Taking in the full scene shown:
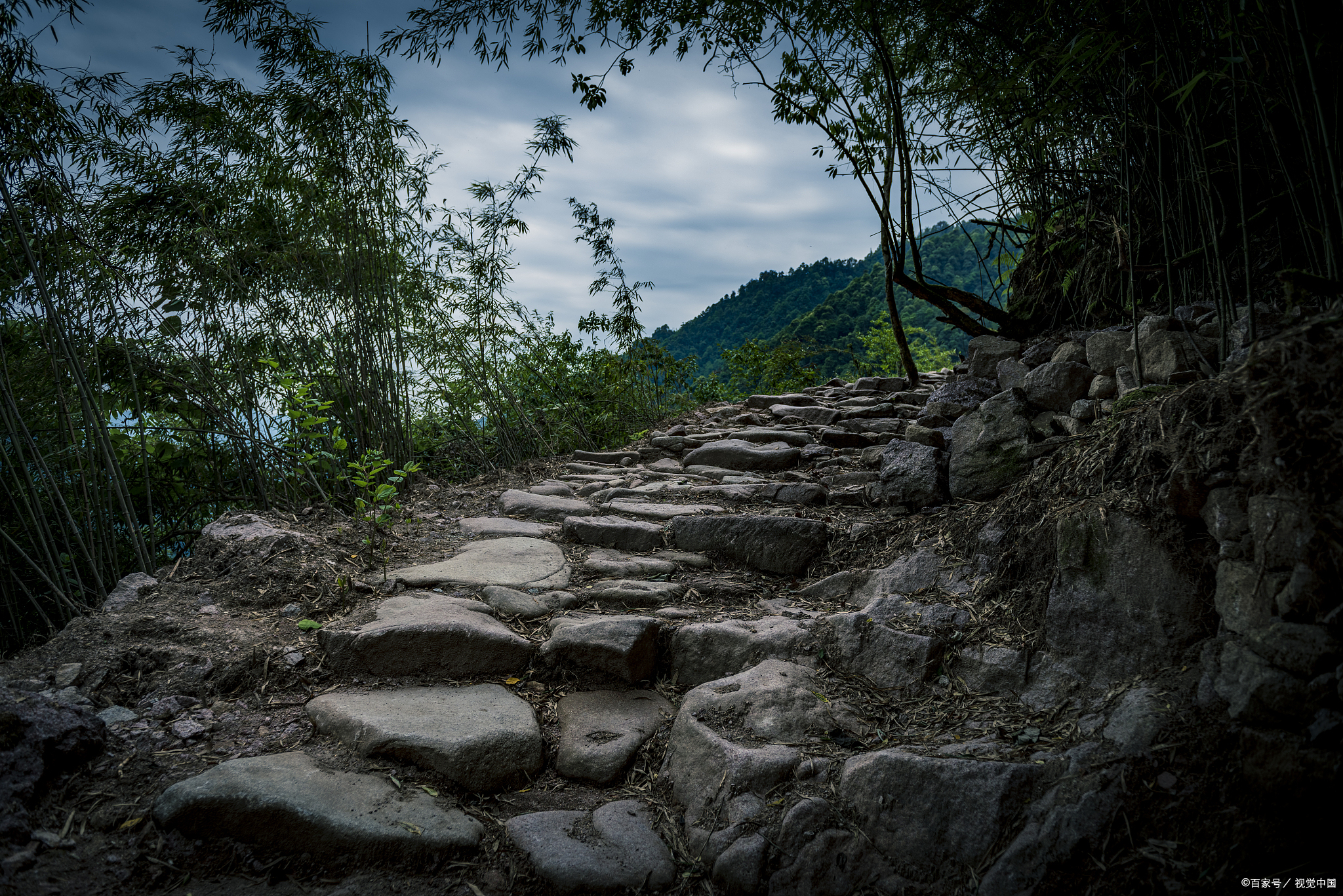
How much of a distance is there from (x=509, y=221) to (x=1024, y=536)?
4552 mm

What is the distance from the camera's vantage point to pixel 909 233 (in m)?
3.31

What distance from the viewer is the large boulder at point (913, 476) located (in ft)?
8.05

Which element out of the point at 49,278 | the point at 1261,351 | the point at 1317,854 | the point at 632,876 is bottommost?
the point at 632,876

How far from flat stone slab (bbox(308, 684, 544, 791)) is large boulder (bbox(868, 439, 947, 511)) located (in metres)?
1.60

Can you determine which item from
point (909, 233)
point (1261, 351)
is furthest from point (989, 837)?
point (909, 233)

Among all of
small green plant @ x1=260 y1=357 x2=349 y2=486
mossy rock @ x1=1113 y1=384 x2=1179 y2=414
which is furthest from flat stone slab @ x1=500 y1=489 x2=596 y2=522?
mossy rock @ x1=1113 y1=384 x2=1179 y2=414

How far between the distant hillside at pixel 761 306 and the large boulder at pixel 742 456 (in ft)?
37.6

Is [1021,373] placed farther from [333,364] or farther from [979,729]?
[333,364]

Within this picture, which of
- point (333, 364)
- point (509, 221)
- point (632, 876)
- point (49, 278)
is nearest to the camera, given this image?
point (632, 876)

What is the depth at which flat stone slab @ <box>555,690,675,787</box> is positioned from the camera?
164cm

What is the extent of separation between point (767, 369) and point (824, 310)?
4928mm

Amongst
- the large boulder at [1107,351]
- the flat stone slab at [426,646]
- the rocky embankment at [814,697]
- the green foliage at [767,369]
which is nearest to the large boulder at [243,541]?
the rocky embankment at [814,697]

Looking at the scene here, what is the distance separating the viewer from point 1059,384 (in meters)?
2.17

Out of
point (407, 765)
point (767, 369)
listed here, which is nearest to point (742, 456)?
point (407, 765)
